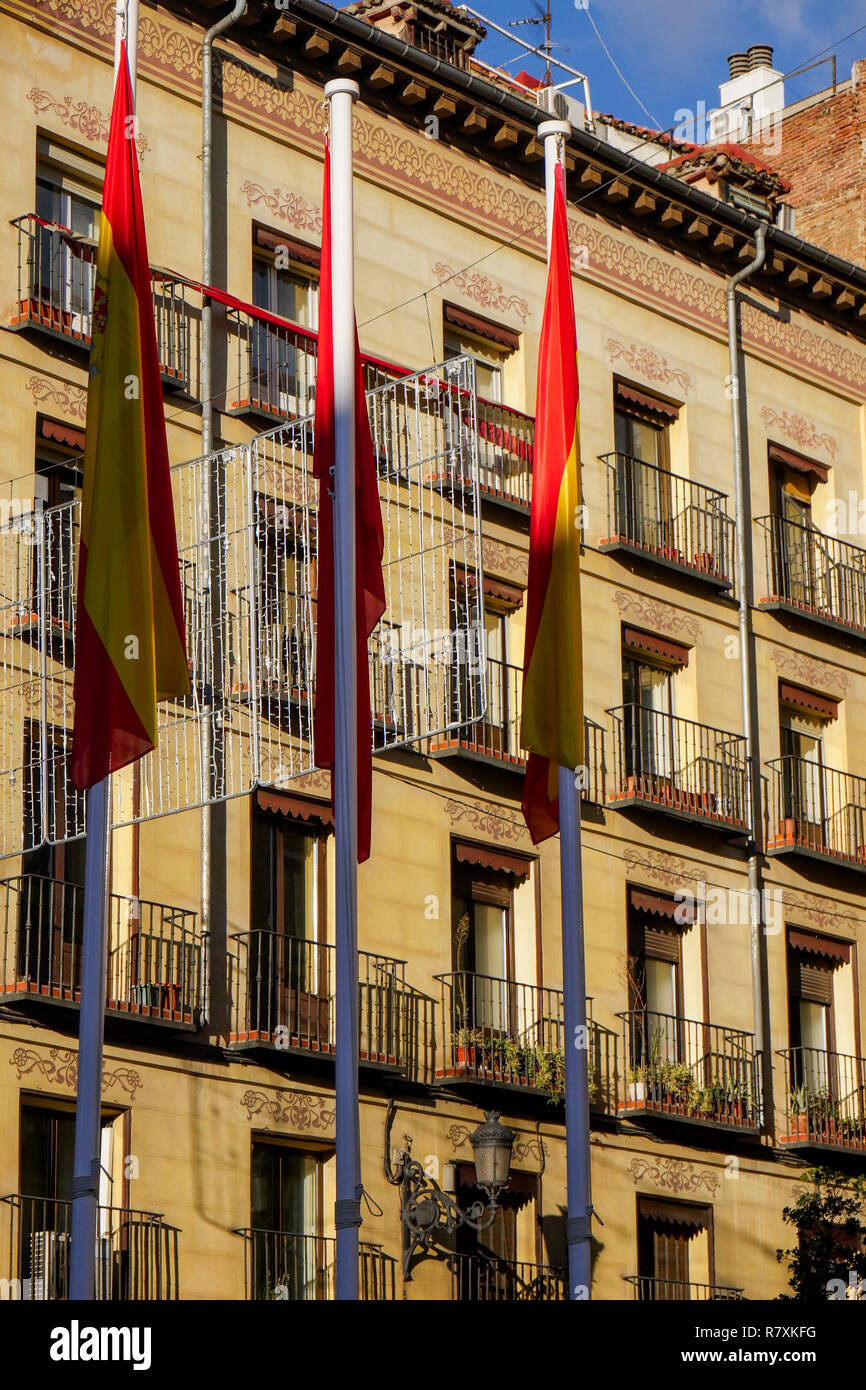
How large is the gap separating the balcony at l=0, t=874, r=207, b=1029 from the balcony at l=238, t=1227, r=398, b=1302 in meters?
2.47

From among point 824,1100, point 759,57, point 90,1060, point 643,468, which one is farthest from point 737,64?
point 90,1060

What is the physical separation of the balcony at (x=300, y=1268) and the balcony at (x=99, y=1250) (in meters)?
1.26

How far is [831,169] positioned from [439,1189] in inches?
865

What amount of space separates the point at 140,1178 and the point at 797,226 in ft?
78.1

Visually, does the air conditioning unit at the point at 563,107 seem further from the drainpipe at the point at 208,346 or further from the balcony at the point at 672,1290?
the balcony at the point at 672,1290

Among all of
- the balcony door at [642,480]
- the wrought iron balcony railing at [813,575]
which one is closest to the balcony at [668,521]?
the balcony door at [642,480]

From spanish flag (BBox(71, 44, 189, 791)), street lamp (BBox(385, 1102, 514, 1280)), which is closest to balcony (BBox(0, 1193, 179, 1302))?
street lamp (BBox(385, 1102, 514, 1280))

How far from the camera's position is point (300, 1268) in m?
25.0

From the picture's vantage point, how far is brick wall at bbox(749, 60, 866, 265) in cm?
4038

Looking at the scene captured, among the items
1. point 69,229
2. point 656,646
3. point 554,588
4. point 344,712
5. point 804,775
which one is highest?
point 69,229

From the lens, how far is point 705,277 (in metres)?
34.8

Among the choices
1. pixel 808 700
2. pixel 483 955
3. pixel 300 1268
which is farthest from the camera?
pixel 808 700

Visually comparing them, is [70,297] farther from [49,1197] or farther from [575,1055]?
[575,1055]

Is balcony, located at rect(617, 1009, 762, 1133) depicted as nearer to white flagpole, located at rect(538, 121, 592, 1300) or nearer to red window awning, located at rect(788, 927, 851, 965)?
red window awning, located at rect(788, 927, 851, 965)
